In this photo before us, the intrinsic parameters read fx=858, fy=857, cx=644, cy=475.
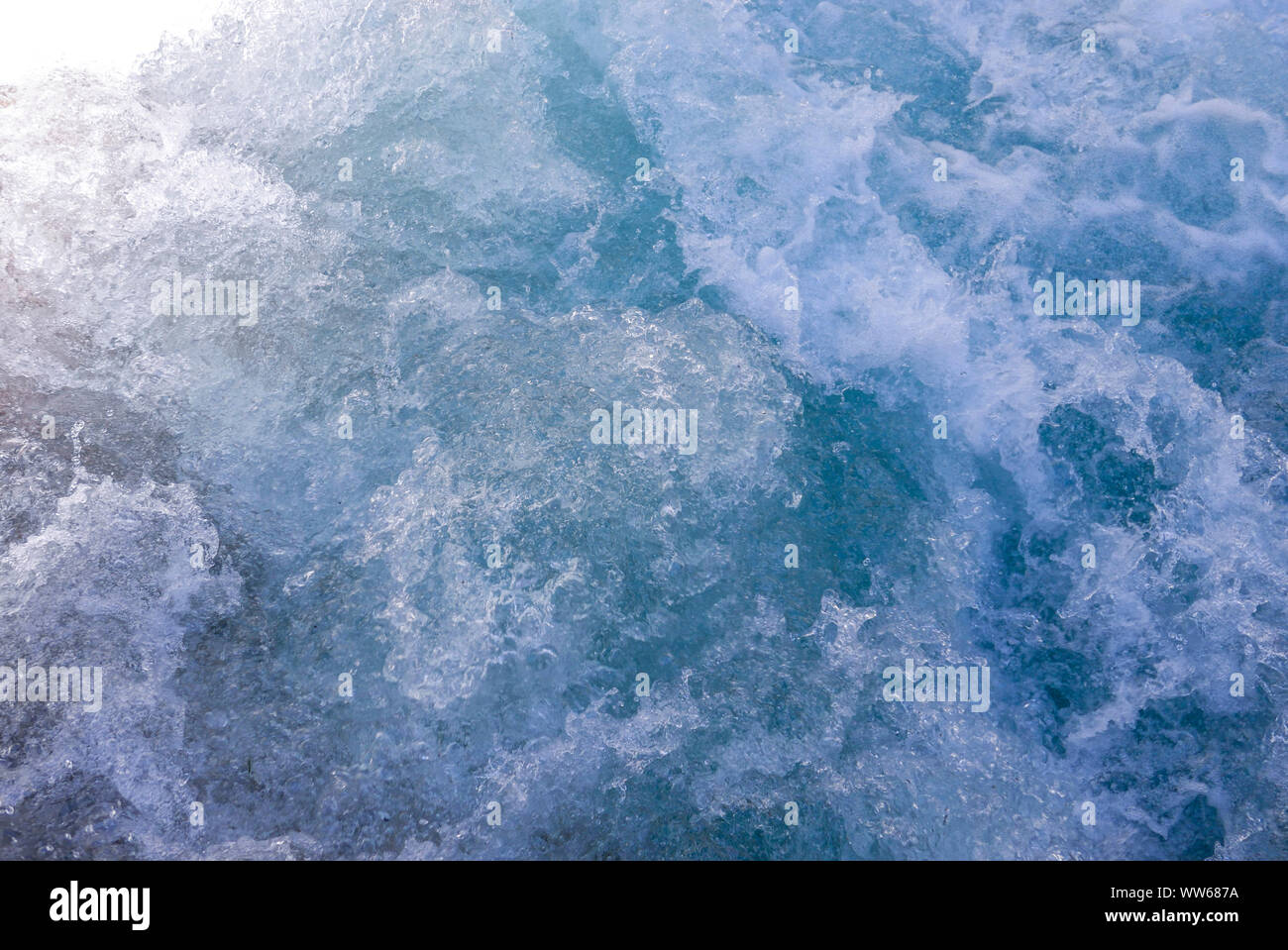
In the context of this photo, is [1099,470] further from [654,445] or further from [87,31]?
[87,31]

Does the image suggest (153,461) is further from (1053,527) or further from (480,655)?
(1053,527)

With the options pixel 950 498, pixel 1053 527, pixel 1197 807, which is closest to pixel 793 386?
pixel 950 498

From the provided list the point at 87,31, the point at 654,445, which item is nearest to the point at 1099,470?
the point at 654,445

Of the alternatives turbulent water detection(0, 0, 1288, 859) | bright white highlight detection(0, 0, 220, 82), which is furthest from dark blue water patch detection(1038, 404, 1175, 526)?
bright white highlight detection(0, 0, 220, 82)

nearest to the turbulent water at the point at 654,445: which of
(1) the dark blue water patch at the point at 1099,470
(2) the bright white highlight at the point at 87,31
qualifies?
(1) the dark blue water patch at the point at 1099,470

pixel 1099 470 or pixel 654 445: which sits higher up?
pixel 654 445

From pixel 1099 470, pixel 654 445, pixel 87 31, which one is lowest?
pixel 1099 470

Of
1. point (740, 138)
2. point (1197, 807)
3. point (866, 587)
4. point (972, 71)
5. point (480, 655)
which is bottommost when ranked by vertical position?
point (1197, 807)

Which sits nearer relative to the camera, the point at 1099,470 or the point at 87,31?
the point at 1099,470
